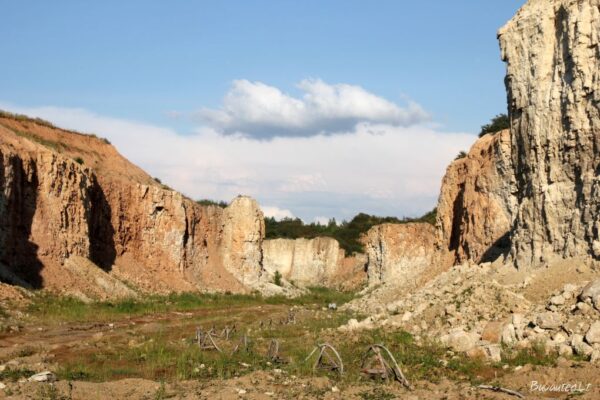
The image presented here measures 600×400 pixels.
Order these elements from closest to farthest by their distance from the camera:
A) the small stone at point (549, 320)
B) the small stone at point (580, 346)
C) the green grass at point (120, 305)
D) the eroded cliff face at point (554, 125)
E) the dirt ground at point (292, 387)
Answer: the dirt ground at point (292, 387), the small stone at point (580, 346), the small stone at point (549, 320), the eroded cliff face at point (554, 125), the green grass at point (120, 305)

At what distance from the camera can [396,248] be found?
185 feet

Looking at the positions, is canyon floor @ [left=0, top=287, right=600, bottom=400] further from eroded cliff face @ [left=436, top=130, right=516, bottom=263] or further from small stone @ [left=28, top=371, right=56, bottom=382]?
eroded cliff face @ [left=436, top=130, right=516, bottom=263]

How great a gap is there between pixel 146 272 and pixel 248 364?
3373cm

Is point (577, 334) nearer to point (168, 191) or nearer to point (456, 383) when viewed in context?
point (456, 383)

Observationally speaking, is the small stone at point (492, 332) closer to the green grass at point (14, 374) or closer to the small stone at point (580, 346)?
the small stone at point (580, 346)

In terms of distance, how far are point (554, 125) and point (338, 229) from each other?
6960cm

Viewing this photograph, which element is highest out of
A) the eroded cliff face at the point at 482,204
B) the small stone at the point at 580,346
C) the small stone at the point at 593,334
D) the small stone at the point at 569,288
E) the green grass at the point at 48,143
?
the green grass at the point at 48,143

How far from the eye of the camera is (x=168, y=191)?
2112 inches

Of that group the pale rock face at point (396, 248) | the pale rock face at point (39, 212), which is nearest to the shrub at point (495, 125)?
the pale rock face at point (396, 248)

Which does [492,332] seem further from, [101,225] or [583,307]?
[101,225]

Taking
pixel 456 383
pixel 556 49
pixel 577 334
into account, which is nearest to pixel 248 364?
pixel 456 383

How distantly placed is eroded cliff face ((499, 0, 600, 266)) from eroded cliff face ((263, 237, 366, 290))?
2204 inches

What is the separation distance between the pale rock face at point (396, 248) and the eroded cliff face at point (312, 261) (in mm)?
19445

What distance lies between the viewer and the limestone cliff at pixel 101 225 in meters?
36.0
